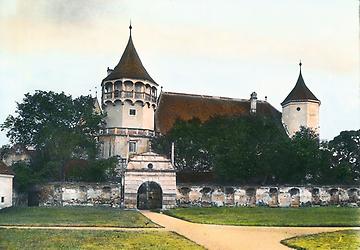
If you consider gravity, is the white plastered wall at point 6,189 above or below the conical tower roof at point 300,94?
below

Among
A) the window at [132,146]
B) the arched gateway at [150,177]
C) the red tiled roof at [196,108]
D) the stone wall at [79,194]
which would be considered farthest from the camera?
the red tiled roof at [196,108]

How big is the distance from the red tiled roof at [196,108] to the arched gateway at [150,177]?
11.4m

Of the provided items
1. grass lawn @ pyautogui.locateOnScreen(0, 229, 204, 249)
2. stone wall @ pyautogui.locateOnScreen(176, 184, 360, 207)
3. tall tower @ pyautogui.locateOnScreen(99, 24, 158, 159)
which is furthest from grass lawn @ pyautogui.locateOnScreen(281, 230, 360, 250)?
tall tower @ pyautogui.locateOnScreen(99, 24, 158, 159)

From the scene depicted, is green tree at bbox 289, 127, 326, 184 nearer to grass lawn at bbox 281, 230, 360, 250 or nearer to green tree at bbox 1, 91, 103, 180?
green tree at bbox 1, 91, 103, 180

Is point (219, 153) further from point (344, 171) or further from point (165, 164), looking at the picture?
point (344, 171)

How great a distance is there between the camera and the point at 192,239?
17062 mm

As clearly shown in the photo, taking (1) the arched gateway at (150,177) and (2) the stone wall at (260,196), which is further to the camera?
(2) the stone wall at (260,196)

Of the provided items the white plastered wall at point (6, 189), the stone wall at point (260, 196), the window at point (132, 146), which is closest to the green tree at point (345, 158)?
the stone wall at point (260, 196)

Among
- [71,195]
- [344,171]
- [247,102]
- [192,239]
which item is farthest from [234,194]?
[192,239]

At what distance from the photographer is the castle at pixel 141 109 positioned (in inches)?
1827

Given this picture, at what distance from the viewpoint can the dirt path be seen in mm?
15391

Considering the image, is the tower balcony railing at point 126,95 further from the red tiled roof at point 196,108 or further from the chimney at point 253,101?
the chimney at point 253,101

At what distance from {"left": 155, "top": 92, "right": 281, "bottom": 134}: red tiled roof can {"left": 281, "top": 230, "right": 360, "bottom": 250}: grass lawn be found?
31075 mm

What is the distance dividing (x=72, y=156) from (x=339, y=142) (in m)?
21.4
